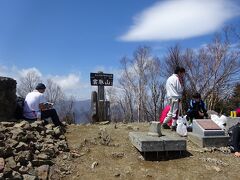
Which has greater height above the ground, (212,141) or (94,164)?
(212,141)

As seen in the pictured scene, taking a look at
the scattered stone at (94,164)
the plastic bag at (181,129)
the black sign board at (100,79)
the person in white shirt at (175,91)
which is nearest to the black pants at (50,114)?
the scattered stone at (94,164)

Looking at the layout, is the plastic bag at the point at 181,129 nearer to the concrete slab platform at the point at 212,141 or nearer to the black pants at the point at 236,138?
the concrete slab platform at the point at 212,141

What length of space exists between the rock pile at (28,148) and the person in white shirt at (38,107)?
2.19 feet

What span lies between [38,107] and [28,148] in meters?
2.19

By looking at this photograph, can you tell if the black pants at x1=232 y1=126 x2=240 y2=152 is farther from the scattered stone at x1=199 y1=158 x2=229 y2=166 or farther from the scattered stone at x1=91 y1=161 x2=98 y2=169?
the scattered stone at x1=91 y1=161 x2=98 y2=169

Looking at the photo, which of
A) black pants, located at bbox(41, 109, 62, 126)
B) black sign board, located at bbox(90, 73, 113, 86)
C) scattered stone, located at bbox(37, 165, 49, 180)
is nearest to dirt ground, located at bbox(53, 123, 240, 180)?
scattered stone, located at bbox(37, 165, 49, 180)

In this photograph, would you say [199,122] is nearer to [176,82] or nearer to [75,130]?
[176,82]

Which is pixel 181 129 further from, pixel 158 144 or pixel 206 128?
pixel 158 144

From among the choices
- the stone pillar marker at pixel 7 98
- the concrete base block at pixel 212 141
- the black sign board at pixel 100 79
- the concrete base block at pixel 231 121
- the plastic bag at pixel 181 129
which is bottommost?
the concrete base block at pixel 212 141

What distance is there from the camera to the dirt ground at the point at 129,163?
707 centimetres

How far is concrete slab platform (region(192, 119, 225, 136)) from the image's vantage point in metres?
8.73

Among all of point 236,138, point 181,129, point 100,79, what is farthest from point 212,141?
point 100,79

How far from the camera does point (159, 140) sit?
7801 mm

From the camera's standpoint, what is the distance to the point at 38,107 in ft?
31.1
